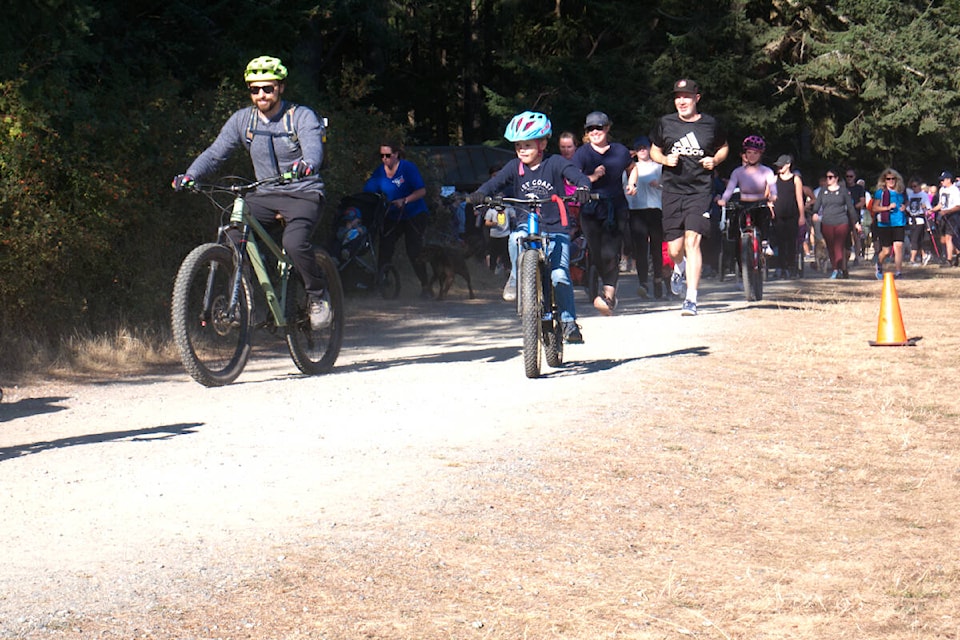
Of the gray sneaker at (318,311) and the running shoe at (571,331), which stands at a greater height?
the gray sneaker at (318,311)

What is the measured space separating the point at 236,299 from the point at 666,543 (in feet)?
15.5

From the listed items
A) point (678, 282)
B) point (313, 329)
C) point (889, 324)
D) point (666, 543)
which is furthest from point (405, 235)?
point (666, 543)

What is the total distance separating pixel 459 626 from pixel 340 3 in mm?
18429

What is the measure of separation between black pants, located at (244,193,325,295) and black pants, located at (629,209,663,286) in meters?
7.36

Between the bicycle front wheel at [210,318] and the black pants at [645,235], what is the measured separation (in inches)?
309

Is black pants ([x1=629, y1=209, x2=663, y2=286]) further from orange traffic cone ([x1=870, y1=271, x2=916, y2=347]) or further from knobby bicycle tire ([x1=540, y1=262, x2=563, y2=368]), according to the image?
knobby bicycle tire ([x1=540, y1=262, x2=563, y2=368])

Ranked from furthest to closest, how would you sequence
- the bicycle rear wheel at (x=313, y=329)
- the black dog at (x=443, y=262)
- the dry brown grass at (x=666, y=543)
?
the black dog at (x=443, y=262)
the bicycle rear wheel at (x=313, y=329)
the dry brown grass at (x=666, y=543)

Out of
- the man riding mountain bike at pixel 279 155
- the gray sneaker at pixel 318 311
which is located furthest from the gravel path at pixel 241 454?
the man riding mountain bike at pixel 279 155

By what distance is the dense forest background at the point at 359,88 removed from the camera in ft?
38.6

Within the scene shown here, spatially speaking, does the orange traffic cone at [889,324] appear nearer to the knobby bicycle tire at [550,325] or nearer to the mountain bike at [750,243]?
the knobby bicycle tire at [550,325]

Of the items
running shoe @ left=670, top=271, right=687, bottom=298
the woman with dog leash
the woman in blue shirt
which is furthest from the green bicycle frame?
the woman in blue shirt

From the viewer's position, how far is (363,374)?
10586 millimetres

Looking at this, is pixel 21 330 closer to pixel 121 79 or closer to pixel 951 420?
pixel 121 79

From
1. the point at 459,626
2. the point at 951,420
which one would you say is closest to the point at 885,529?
the point at 459,626
